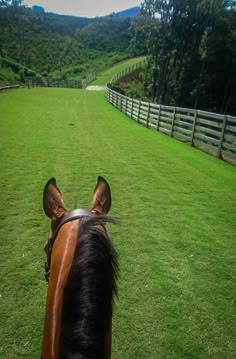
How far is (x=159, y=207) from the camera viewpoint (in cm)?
548

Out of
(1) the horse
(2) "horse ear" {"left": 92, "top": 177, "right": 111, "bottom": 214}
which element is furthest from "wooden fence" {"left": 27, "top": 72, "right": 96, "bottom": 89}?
(1) the horse

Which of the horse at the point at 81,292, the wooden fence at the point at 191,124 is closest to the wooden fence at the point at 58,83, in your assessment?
the wooden fence at the point at 191,124

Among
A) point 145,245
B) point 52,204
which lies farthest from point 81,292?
point 145,245

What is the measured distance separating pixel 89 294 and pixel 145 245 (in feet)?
9.84

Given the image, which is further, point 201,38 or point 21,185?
point 201,38

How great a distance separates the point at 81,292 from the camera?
48.0 inches

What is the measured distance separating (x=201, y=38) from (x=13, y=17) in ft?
180

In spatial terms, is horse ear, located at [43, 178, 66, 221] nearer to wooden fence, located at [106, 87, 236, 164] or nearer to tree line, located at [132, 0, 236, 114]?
wooden fence, located at [106, 87, 236, 164]

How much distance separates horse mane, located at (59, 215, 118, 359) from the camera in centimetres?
110

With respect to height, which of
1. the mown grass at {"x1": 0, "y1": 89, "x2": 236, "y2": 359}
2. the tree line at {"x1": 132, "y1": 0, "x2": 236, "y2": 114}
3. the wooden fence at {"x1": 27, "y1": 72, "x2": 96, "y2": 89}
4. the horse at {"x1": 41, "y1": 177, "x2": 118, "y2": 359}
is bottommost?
the mown grass at {"x1": 0, "y1": 89, "x2": 236, "y2": 359}

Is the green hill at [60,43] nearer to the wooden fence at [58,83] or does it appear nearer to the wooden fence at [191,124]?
the wooden fence at [58,83]

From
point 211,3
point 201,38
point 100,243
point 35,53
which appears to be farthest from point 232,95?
point 35,53

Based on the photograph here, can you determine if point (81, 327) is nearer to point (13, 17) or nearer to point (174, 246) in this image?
point (174, 246)

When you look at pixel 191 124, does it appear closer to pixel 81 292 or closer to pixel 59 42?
pixel 81 292
